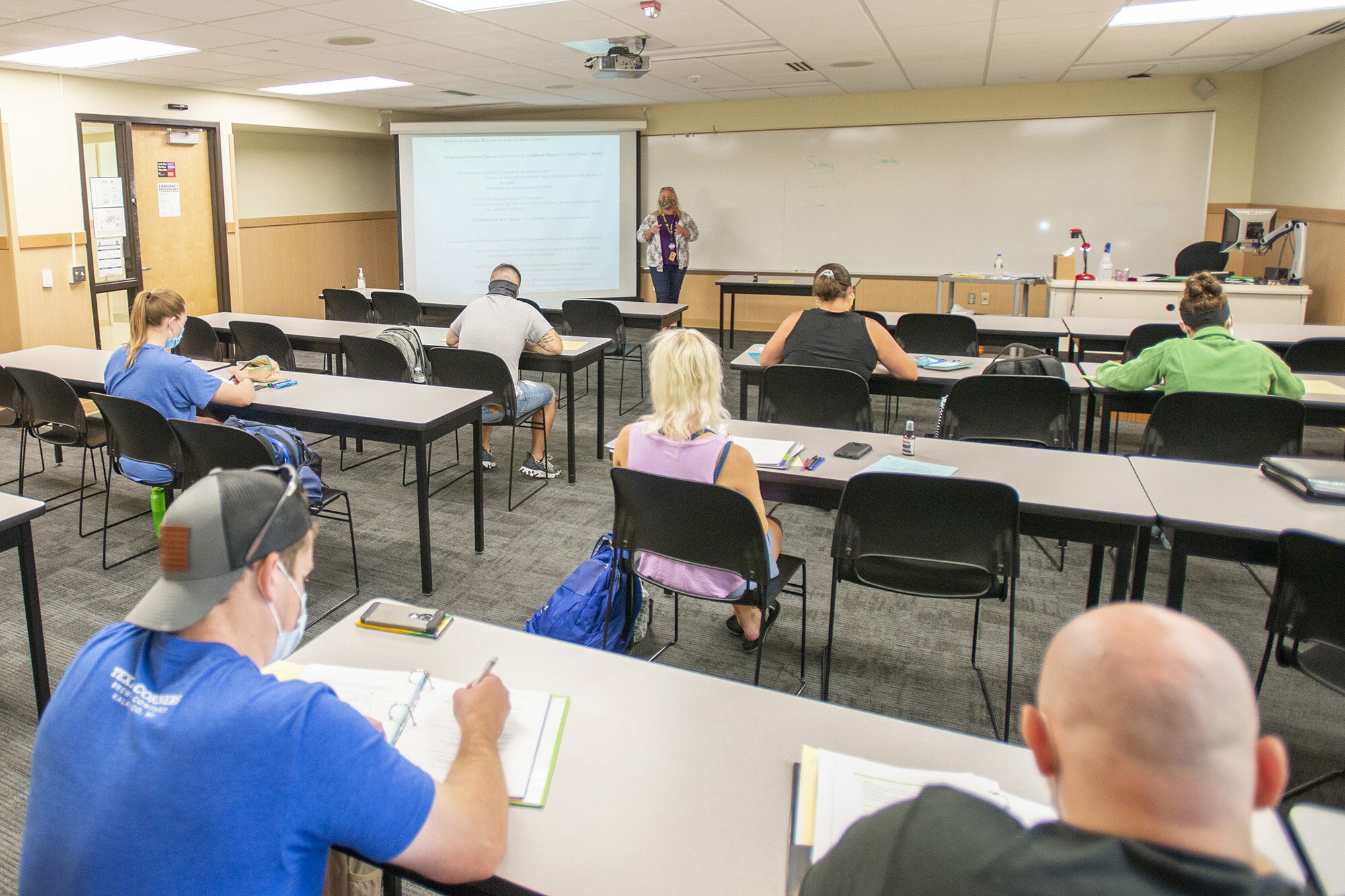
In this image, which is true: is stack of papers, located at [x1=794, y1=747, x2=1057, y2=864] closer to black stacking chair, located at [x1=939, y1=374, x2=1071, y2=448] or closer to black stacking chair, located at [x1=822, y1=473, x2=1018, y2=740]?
black stacking chair, located at [x1=822, y1=473, x2=1018, y2=740]

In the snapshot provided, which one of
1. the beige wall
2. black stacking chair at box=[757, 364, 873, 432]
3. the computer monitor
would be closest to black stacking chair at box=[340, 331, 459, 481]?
black stacking chair at box=[757, 364, 873, 432]

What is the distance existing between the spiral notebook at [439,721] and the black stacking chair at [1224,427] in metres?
2.79

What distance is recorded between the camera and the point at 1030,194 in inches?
350

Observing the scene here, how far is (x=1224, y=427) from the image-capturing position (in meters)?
3.30

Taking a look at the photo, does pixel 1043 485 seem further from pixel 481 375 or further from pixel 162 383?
pixel 162 383

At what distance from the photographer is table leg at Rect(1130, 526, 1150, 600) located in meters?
2.45

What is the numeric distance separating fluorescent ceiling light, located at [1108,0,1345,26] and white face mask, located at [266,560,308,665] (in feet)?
18.8

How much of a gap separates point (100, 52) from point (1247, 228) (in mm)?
8520

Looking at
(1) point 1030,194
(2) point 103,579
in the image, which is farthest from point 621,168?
(2) point 103,579

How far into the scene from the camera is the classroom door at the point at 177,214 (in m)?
8.02

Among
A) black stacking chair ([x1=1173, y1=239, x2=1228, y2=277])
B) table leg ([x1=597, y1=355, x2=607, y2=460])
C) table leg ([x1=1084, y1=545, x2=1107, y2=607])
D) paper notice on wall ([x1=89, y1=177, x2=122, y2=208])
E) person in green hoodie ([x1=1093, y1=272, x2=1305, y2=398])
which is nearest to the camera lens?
table leg ([x1=1084, y1=545, x2=1107, y2=607])

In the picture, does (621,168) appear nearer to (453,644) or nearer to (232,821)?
(453,644)

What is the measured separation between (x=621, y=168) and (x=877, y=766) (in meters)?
9.08

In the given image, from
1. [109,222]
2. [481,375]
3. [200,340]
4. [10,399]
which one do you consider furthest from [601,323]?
[109,222]
